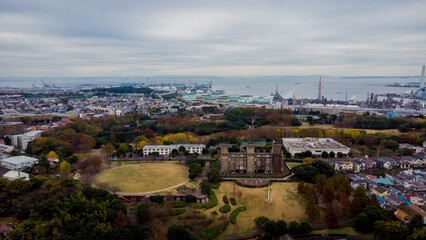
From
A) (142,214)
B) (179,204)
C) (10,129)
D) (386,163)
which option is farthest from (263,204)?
(10,129)

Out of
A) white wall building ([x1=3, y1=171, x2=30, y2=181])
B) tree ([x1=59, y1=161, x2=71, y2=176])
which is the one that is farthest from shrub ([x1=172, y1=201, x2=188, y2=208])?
white wall building ([x1=3, y1=171, x2=30, y2=181])

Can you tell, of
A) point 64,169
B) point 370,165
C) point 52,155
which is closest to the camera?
point 64,169

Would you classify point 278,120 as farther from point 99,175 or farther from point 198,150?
point 99,175

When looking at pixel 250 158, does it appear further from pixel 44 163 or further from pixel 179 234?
pixel 44 163

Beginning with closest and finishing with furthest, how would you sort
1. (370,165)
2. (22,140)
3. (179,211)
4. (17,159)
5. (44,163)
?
(179,211) → (44,163) → (370,165) → (17,159) → (22,140)

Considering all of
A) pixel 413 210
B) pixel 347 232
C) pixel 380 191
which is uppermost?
pixel 413 210

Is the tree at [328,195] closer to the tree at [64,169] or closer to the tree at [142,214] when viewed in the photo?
the tree at [142,214]

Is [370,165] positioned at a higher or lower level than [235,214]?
higher

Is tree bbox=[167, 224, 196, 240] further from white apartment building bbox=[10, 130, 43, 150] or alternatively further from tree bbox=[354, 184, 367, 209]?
white apartment building bbox=[10, 130, 43, 150]
